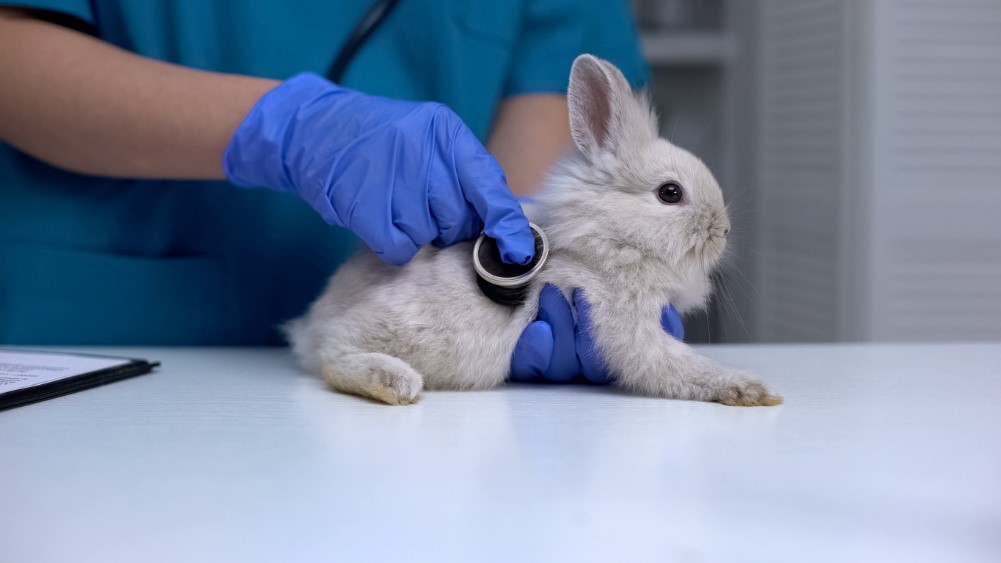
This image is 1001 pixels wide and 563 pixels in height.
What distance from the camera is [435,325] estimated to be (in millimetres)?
1014

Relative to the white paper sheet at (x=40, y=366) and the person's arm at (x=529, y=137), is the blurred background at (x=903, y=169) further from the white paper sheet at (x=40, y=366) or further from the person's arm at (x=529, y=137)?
the white paper sheet at (x=40, y=366)

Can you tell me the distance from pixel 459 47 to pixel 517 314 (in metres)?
0.65

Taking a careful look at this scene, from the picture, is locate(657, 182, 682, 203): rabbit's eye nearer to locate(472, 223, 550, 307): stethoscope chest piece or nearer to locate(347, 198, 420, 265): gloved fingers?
locate(472, 223, 550, 307): stethoscope chest piece

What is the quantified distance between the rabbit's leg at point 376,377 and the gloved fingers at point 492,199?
18 cm

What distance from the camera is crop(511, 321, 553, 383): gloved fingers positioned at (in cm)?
101

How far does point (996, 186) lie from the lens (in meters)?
2.12

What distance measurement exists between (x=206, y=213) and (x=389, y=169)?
0.51 meters

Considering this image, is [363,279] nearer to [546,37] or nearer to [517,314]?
[517,314]

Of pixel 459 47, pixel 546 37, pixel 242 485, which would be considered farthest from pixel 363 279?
pixel 546 37

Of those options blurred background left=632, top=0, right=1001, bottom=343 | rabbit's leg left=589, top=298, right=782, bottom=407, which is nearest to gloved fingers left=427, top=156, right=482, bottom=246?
rabbit's leg left=589, top=298, right=782, bottom=407

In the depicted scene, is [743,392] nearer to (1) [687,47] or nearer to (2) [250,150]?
(2) [250,150]

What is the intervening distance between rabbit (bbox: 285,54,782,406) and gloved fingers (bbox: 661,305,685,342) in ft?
0.06

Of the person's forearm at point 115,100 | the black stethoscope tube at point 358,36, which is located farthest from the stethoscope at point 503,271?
the black stethoscope tube at point 358,36

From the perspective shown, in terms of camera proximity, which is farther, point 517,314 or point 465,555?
point 517,314
